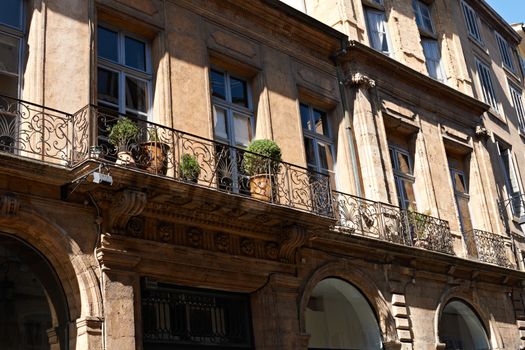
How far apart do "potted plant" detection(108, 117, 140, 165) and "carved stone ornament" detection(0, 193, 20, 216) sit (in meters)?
1.31

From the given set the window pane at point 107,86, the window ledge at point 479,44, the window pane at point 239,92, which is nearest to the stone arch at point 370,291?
the window pane at point 239,92

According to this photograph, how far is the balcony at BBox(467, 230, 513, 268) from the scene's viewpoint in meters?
14.8

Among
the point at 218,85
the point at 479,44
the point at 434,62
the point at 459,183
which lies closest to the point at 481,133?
the point at 459,183

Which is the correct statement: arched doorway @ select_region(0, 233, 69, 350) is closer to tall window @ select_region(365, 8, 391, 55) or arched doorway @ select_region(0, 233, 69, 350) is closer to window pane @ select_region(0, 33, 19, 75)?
window pane @ select_region(0, 33, 19, 75)

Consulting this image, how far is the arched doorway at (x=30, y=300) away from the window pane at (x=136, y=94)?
2.87 m

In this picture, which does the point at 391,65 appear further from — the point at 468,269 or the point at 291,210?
the point at 291,210

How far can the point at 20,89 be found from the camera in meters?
8.69

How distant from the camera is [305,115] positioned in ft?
42.4

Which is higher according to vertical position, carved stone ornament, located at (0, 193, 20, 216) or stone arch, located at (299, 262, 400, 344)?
carved stone ornament, located at (0, 193, 20, 216)

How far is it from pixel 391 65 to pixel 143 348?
8.66m

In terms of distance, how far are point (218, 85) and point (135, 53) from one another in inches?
65.0

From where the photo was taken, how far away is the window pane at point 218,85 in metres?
11.3

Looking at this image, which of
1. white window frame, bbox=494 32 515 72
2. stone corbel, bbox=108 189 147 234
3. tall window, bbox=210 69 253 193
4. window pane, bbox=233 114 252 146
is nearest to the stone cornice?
tall window, bbox=210 69 253 193

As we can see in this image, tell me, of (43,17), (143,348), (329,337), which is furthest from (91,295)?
(329,337)
